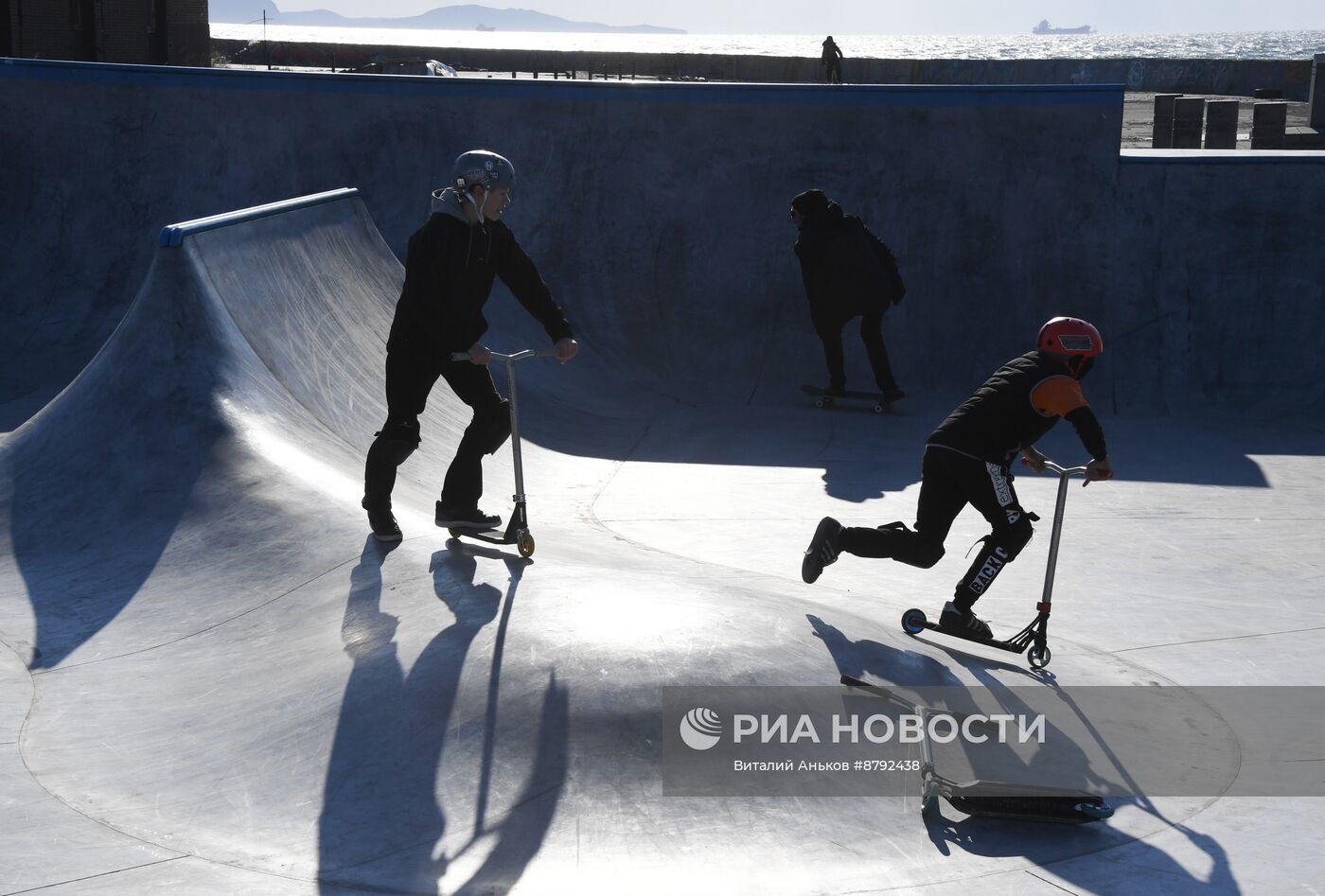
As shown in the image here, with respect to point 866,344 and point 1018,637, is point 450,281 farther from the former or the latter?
point 866,344

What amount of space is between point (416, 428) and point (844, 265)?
598 centimetres

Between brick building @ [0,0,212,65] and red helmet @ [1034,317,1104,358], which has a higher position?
brick building @ [0,0,212,65]

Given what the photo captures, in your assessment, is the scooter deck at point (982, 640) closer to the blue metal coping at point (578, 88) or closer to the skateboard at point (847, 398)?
the skateboard at point (847, 398)

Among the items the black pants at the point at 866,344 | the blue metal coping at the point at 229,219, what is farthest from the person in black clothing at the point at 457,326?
the black pants at the point at 866,344

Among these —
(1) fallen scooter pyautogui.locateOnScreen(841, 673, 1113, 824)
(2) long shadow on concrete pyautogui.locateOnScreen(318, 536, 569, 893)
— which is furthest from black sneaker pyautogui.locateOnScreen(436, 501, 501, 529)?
(1) fallen scooter pyautogui.locateOnScreen(841, 673, 1113, 824)

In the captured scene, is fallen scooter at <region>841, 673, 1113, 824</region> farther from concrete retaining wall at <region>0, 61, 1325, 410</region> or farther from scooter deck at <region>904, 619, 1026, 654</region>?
concrete retaining wall at <region>0, 61, 1325, 410</region>

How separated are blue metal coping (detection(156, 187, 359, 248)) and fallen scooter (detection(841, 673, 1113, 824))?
538 cm

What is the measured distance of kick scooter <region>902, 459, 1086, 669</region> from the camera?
5.54 m

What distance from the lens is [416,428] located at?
613cm

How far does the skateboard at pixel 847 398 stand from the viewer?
458 inches

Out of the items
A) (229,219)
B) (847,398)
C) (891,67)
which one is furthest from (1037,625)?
(891,67)

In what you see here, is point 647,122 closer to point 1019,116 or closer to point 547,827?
point 1019,116

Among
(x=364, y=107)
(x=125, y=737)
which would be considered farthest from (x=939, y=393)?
(x=125, y=737)
